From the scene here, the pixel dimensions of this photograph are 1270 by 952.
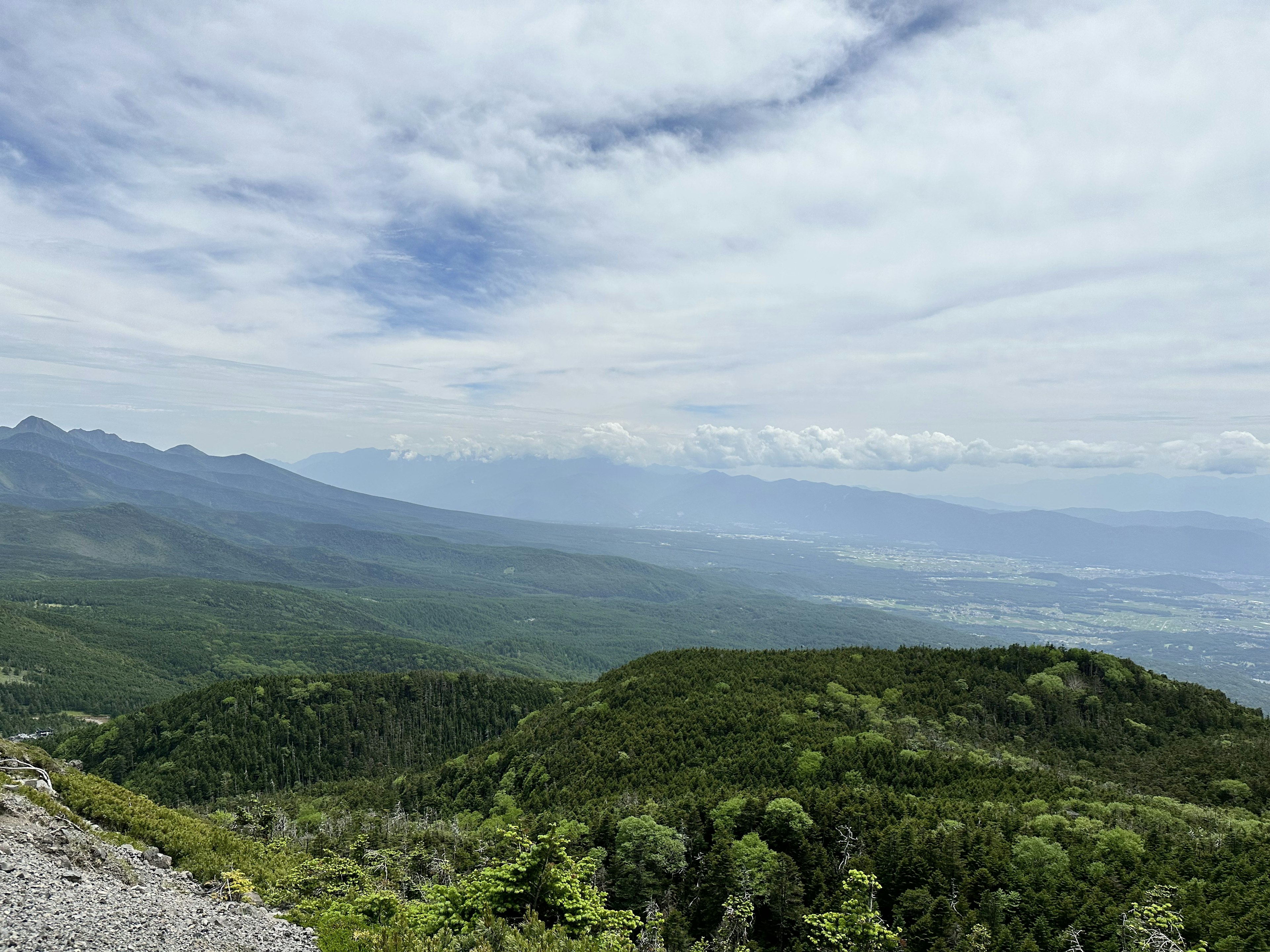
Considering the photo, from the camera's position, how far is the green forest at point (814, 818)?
28250mm

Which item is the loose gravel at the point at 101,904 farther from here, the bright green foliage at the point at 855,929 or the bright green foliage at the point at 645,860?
the bright green foliage at the point at 645,860

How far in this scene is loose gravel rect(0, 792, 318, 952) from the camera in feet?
55.9

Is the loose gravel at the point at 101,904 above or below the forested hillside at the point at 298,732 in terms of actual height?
above

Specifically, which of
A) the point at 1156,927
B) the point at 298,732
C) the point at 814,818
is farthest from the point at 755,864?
the point at 298,732

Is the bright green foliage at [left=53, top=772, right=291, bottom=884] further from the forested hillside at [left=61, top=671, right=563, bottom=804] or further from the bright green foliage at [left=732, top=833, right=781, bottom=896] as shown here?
the forested hillside at [left=61, top=671, right=563, bottom=804]

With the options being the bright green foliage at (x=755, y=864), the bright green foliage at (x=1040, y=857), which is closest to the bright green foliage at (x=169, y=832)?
the bright green foliage at (x=755, y=864)

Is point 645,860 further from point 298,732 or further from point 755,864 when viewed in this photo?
point 298,732

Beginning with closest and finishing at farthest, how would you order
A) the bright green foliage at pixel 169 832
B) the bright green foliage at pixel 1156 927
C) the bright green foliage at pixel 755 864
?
the bright green foliage at pixel 1156 927 < the bright green foliage at pixel 169 832 < the bright green foliage at pixel 755 864

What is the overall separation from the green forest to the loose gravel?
2.93 meters

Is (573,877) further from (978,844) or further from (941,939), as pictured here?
(978,844)

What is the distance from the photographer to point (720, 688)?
3573 inches

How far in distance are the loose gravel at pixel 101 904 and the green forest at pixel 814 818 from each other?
293cm

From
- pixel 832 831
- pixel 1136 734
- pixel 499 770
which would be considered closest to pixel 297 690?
pixel 499 770

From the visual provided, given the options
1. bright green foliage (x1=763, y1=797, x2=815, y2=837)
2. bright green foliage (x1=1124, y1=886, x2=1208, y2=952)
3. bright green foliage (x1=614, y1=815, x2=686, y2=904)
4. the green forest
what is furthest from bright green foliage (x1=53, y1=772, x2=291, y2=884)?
bright green foliage (x1=1124, y1=886, x2=1208, y2=952)
